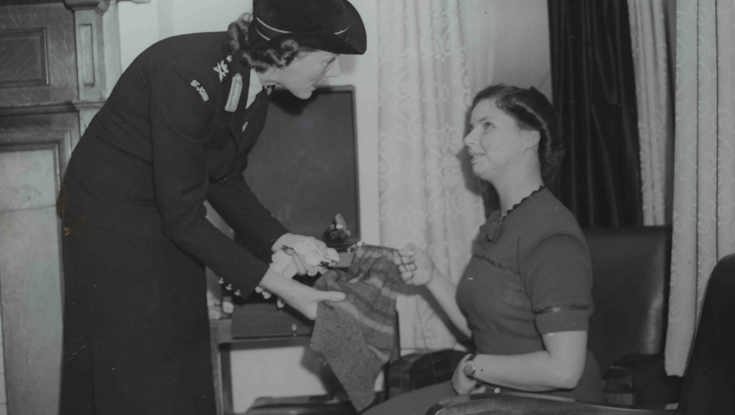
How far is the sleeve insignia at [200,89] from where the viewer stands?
1847 millimetres

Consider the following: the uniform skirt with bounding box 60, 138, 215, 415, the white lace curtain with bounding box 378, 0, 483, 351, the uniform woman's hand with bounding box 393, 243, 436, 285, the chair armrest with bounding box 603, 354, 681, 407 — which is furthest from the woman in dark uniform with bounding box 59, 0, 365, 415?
the white lace curtain with bounding box 378, 0, 483, 351

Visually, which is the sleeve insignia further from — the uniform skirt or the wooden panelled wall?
the wooden panelled wall

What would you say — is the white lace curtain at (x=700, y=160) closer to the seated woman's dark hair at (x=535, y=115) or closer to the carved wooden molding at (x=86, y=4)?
the seated woman's dark hair at (x=535, y=115)

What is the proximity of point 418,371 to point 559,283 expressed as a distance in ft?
2.05

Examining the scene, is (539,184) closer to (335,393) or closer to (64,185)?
(64,185)

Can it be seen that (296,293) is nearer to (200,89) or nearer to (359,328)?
(359,328)

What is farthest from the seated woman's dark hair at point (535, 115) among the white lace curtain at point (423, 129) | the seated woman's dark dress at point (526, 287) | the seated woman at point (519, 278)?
the white lace curtain at point (423, 129)

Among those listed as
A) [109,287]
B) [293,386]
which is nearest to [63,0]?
[109,287]

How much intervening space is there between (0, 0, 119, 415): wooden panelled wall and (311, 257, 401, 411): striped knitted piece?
169cm

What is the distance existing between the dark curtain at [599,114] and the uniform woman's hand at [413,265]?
44.5 inches

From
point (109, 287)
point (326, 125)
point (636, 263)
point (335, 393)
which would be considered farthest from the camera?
point (335, 393)

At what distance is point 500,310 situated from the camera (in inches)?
76.0

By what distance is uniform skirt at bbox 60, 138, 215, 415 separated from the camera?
75.5 inches

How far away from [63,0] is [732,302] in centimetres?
283
